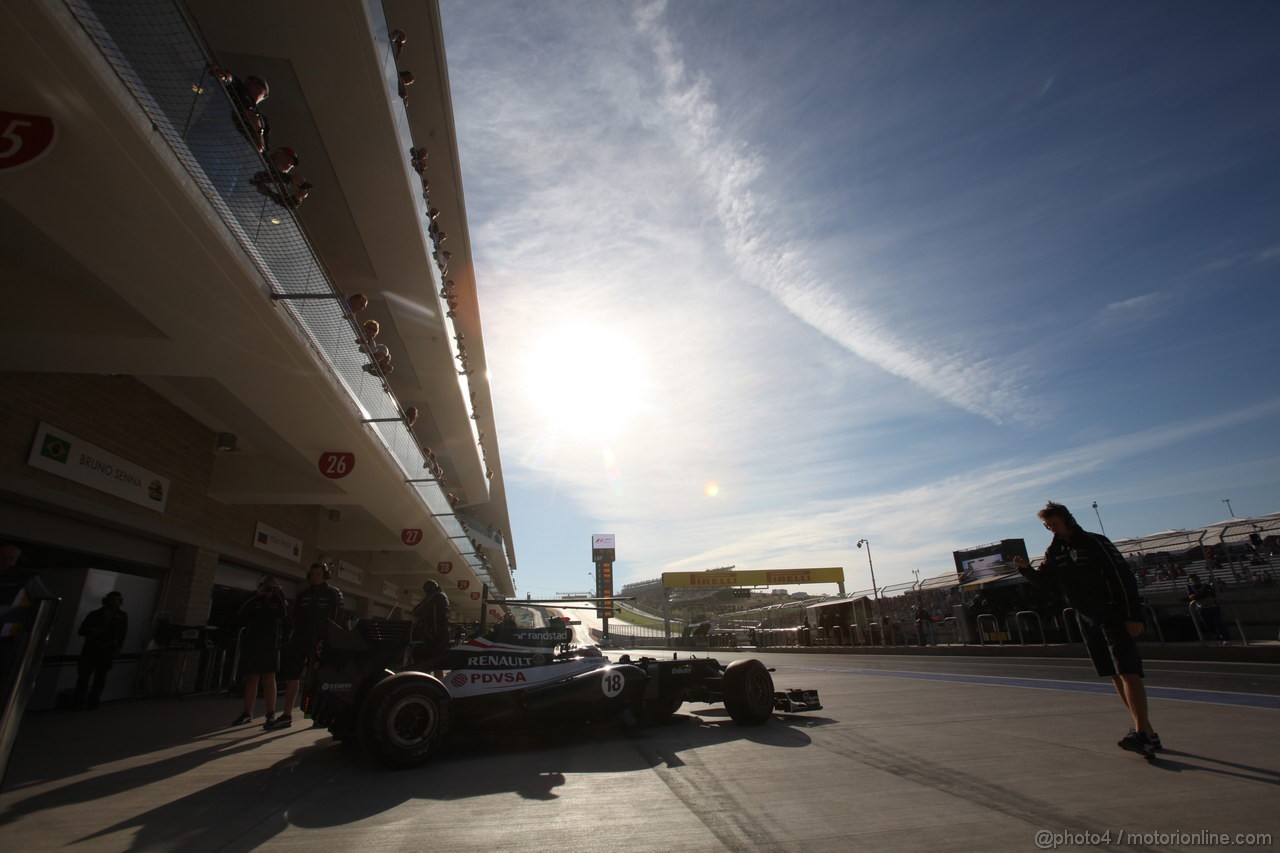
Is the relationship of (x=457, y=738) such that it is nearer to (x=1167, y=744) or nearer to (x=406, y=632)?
(x=406, y=632)

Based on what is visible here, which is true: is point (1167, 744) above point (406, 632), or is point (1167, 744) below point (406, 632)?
below

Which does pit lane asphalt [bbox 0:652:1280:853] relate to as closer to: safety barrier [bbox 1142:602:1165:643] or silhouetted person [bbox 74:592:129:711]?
silhouetted person [bbox 74:592:129:711]

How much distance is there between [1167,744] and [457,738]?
5359mm

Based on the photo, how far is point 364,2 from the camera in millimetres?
7117

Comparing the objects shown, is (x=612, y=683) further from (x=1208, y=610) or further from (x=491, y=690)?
(x=1208, y=610)

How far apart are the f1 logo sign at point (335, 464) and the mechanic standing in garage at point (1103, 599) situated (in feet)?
32.9

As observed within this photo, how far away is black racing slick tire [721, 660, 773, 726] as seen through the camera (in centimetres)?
537

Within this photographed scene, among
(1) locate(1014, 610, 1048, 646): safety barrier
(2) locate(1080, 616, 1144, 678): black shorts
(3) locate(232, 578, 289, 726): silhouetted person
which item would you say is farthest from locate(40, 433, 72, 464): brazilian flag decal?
(1) locate(1014, 610, 1048, 646): safety barrier

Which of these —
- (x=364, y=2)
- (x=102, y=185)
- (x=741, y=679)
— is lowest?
(x=741, y=679)

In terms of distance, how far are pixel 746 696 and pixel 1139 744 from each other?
2.78m

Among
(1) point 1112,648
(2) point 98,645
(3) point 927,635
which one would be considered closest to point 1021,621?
(3) point 927,635

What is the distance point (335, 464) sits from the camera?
10375 mm

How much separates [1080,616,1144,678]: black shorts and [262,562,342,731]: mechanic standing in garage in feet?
22.1

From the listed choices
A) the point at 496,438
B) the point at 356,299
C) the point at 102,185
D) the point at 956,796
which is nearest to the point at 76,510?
the point at 356,299
